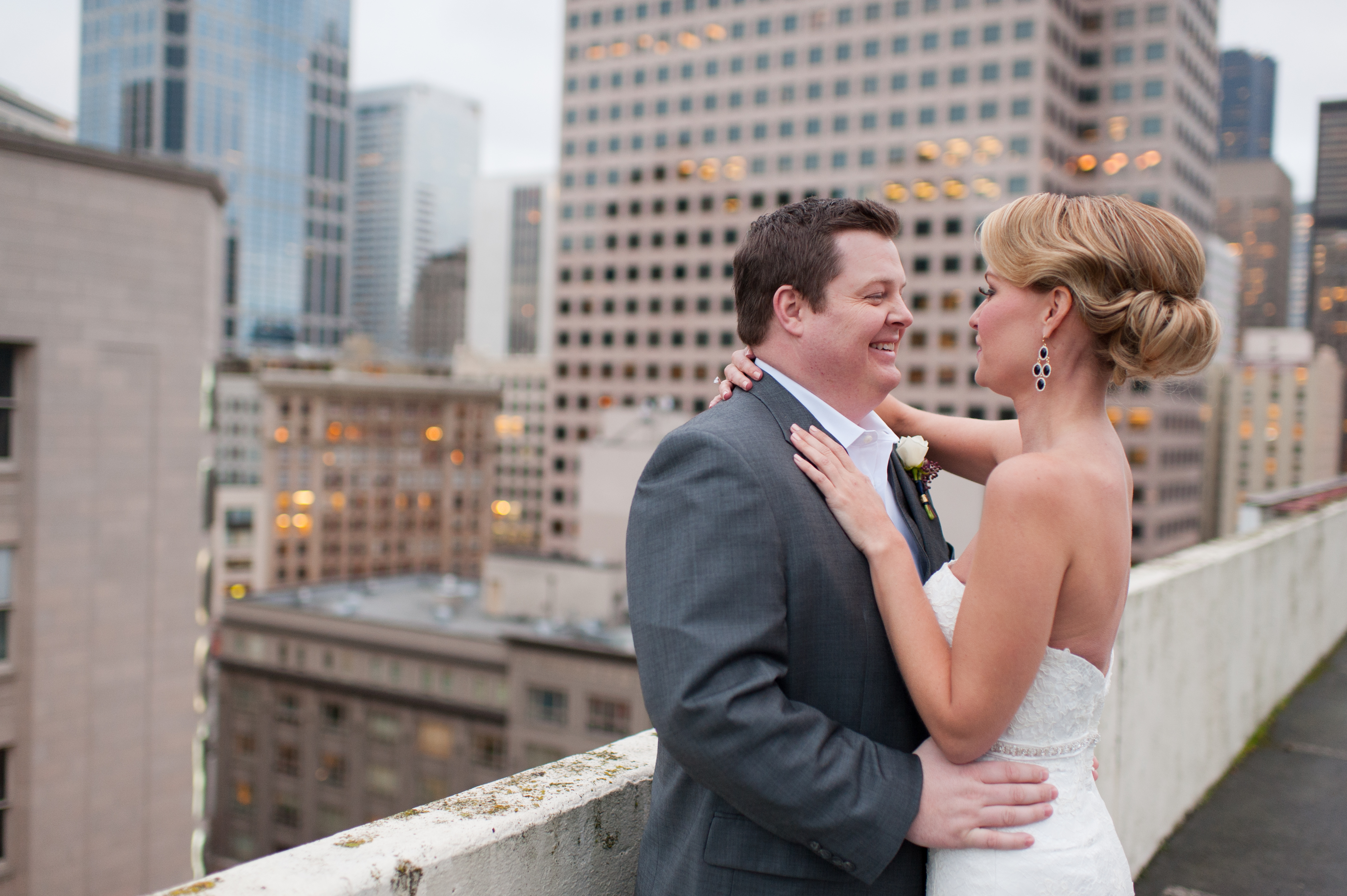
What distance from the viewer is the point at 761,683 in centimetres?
180

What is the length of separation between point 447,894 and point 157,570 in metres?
18.0

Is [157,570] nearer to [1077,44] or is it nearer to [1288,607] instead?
[1288,607]

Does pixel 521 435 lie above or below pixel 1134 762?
below

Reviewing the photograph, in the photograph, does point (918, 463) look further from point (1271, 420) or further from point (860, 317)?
point (1271, 420)

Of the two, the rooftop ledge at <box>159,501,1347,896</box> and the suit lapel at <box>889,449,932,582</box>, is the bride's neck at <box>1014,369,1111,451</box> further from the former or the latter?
the rooftop ledge at <box>159,501,1347,896</box>

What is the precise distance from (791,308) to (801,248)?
0.46ft

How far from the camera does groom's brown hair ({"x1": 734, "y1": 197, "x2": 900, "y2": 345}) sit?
2184mm

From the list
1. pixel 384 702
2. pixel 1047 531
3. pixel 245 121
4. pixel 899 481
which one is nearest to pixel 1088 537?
pixel 1047 531

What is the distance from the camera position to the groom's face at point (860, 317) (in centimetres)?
218

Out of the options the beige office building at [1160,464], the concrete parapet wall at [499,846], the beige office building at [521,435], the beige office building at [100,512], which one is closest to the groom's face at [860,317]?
the concrete parapet wall at [499,846]

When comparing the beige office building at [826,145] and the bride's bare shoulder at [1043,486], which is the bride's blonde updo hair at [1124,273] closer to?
the bride's bare shoulder at [1043,486]

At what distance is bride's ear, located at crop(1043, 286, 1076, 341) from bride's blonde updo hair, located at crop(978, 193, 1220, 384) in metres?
0.01

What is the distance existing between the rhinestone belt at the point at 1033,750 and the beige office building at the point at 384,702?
40.2 meters

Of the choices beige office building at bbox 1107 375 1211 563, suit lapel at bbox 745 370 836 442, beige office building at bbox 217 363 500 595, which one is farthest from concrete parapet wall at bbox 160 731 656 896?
beige office building at bbox 217 363 500 595
